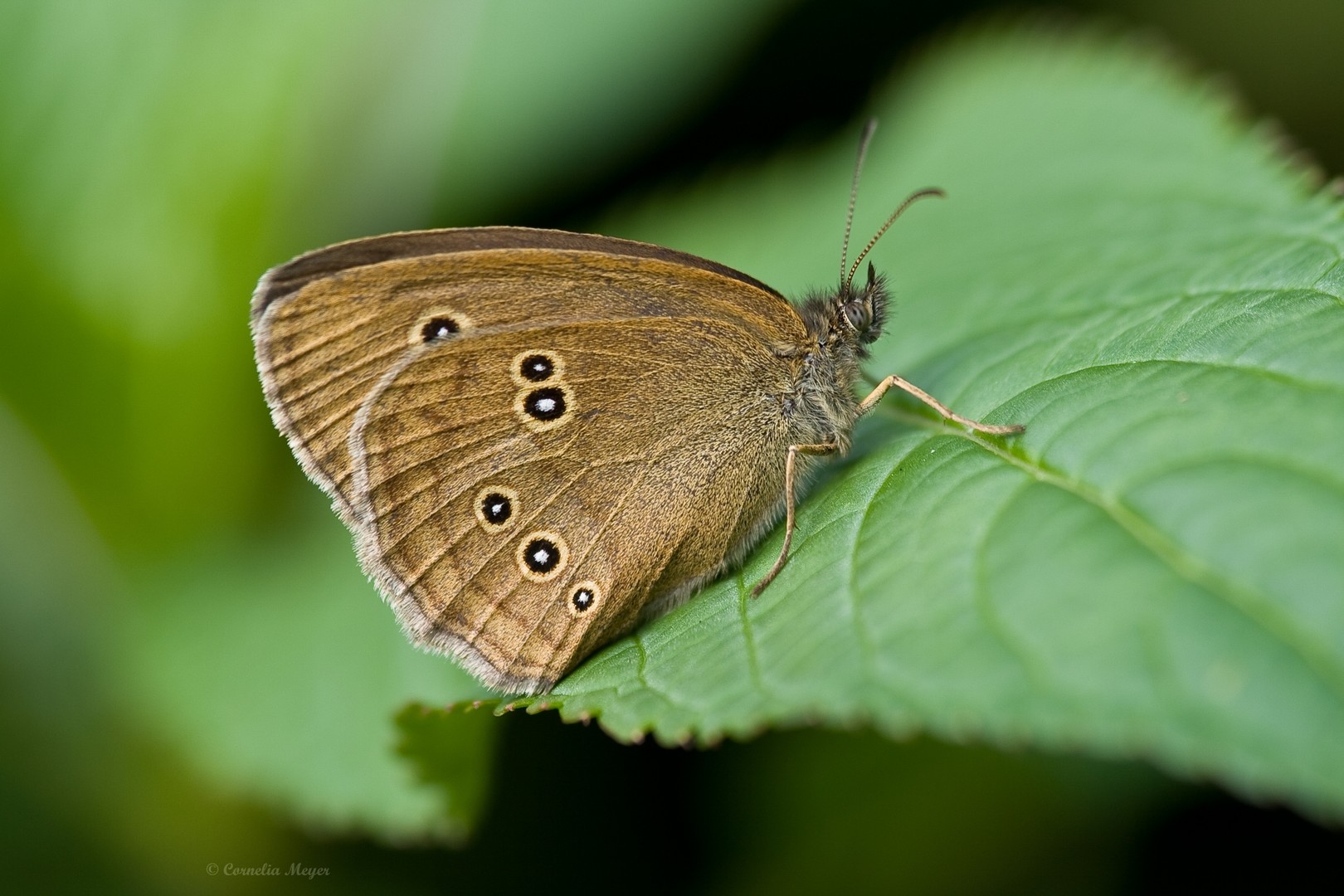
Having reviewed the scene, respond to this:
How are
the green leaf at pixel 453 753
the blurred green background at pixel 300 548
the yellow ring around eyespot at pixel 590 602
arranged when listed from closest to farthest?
the green leaf at pixel 453 753
the yellow ring around eyespot at pixel 590 602
the blurred green background at pixel 300 548

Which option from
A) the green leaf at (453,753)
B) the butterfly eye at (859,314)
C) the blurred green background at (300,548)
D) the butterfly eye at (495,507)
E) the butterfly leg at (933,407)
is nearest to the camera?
the butterfly leg at (933,407)

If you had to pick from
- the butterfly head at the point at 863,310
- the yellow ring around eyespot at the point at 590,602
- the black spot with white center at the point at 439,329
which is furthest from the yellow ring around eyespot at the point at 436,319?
the butterfly head at the point at 863,310

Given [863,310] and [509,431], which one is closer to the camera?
[509,431]

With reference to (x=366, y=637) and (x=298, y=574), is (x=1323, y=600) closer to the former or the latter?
(x=366, y=637)

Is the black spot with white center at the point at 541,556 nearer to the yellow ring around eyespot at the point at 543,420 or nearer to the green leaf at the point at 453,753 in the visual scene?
the yellow ring around eyespot at the point at 543,420

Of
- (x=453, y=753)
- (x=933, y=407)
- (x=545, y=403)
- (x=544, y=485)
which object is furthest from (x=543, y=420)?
(x=933, y=407)

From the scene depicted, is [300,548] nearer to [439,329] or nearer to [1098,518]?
[439,329]

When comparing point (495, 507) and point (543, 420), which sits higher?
point (543, 420)

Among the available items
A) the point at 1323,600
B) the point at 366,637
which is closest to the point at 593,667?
the point at 366,637
